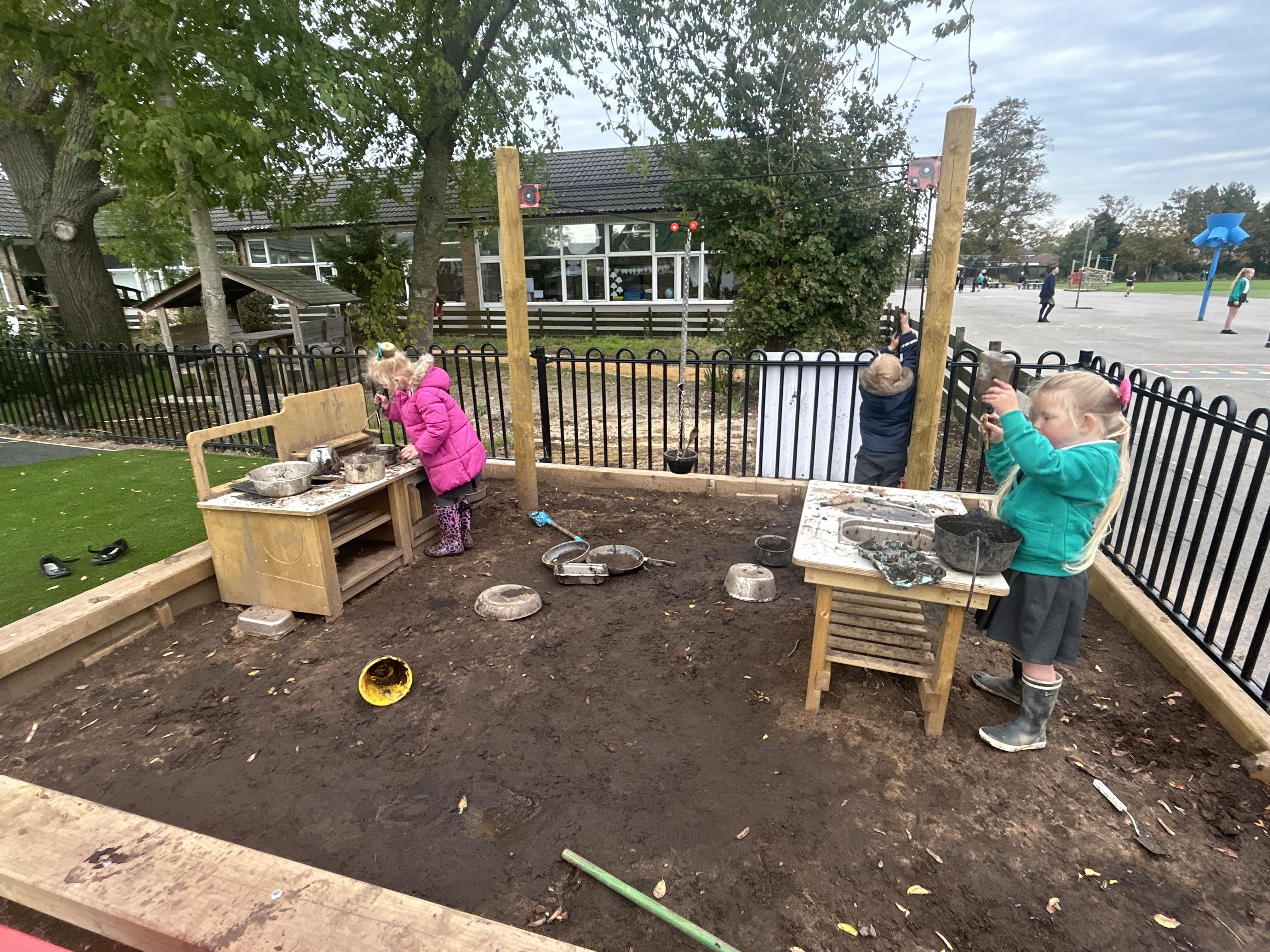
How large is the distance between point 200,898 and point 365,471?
256 cm

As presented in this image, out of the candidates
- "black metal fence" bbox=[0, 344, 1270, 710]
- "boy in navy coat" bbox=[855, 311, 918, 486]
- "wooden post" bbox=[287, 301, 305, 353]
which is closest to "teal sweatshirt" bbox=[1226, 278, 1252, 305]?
"black metal fence" bbox=[0, 344, 1270, 710]

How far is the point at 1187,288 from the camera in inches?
1731

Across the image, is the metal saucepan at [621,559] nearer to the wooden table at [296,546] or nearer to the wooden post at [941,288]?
the wooden table at [296,546]

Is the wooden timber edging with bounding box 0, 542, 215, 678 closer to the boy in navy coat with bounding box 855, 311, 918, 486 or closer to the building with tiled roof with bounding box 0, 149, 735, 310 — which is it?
the boy in navy coat with bounding box 855, 311, 918, 486

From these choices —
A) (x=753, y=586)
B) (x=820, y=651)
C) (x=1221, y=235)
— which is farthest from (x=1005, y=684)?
(x=1221, y=235)

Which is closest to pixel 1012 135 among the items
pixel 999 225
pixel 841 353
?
pixel 999 225

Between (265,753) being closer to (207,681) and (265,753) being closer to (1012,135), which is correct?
(207,681)

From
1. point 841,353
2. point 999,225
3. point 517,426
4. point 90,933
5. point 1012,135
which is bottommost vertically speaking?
point 90,933

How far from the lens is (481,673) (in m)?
3.15

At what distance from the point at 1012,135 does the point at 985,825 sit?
246ft

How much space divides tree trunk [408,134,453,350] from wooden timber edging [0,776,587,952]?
10.2 meters

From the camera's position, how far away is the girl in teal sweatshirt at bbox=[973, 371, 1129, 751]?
7.34 feet

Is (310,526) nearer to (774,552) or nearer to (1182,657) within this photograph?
(774,552)

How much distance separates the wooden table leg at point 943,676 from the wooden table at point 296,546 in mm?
3044
